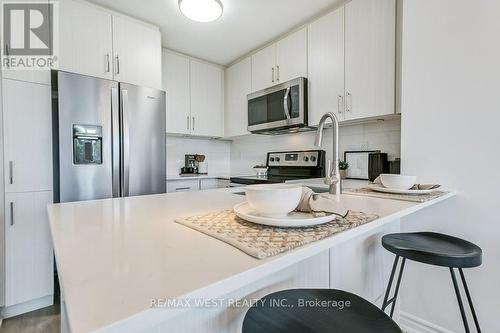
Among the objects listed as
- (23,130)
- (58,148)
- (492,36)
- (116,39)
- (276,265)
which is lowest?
(276,265)

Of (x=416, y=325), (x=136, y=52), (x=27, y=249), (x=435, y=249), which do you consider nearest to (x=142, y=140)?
(x=136, y=52)

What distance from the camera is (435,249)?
3.66 ft

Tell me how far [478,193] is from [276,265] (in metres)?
1.46

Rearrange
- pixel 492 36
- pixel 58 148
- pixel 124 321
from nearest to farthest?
pixel 124 321 → pixel 492 36 → pixel 58 148

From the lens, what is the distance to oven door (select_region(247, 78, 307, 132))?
2402mm

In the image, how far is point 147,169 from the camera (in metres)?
2.27

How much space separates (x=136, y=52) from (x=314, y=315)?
2606 mm

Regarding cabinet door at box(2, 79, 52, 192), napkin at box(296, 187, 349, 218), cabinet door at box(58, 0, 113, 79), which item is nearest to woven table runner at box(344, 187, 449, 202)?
napkin at box(296, 187, 349, 218)

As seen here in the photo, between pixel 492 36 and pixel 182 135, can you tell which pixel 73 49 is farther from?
pixel 492 36

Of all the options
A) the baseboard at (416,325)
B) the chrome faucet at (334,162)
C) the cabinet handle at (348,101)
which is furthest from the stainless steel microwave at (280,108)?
the baseboard at (416,325)

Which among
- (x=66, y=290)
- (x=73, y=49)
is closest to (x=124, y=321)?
(x=66, y=290)

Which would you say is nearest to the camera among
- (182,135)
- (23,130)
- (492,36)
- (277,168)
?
(492,36)

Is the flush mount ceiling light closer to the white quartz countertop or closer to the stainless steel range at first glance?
the stainless steel range

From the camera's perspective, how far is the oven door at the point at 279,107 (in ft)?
7.88
